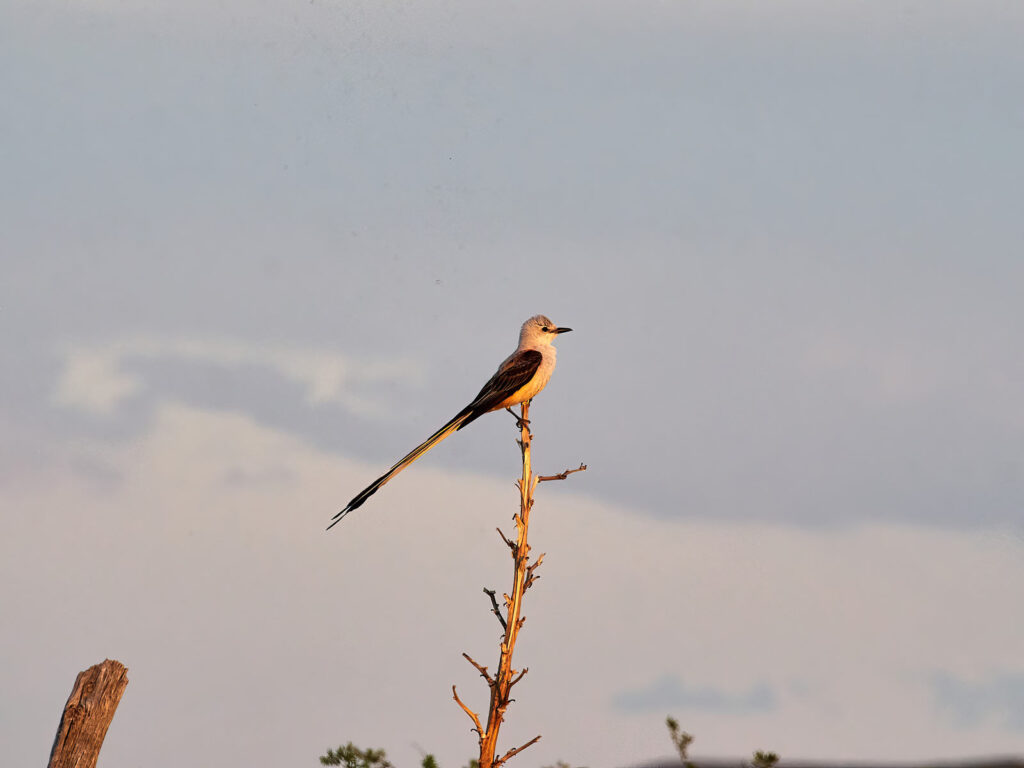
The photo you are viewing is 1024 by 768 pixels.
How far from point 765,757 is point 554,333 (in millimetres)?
5150

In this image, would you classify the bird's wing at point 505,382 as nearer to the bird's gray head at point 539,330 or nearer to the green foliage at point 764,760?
the bird's gray head at point 539,330

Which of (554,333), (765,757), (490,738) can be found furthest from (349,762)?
(554,333)

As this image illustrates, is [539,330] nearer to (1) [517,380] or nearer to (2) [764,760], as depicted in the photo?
(1) [517,380]

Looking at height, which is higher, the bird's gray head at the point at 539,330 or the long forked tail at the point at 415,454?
the bird's gray head at the point at 539,330

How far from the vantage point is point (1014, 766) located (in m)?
9.05

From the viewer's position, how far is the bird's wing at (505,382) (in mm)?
10836

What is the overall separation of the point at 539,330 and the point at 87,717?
20.0ft

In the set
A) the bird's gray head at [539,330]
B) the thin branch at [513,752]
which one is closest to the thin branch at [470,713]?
the thin branch at [513,752]

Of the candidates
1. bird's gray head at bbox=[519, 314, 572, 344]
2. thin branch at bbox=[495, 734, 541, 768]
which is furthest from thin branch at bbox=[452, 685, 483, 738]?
bird's gray head at bbox=[519, 314, 572, 344]

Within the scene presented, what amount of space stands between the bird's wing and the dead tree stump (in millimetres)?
3886

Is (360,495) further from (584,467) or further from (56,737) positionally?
(56,737)

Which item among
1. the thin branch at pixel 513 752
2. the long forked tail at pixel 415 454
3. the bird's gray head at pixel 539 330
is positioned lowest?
the thin branch at pixel 513 752

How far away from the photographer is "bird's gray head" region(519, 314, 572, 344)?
12078 mm

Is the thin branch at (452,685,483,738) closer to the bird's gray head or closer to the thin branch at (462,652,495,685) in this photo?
the thin branch at (462,652,495,685)
